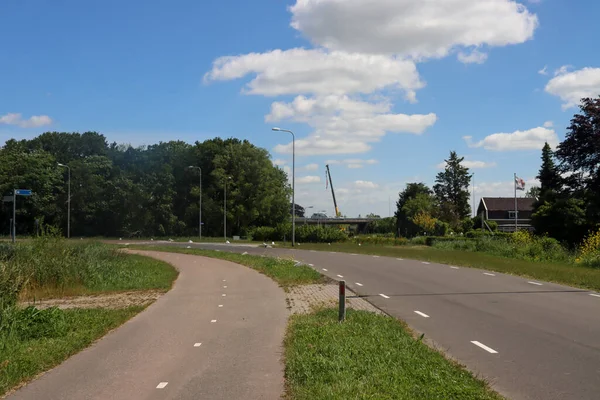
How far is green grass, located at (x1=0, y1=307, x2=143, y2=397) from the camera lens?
7318mm

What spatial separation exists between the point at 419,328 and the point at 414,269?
1423 centimetres

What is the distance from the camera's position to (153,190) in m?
81.7

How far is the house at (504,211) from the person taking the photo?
335 ft

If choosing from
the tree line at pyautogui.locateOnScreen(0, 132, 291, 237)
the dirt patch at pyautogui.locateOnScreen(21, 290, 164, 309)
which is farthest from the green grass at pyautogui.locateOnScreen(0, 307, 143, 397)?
the tree line at pyautogui.locateOnScreen(0, 132, 291, 237)

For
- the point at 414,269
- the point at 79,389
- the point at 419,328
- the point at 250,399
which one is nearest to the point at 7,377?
the point at 79,389

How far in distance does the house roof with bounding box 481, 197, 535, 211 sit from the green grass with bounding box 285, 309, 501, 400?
101 m

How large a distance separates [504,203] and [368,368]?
106 meters

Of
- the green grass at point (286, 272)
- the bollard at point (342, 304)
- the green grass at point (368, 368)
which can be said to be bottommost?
the green grass at point (286, 272)

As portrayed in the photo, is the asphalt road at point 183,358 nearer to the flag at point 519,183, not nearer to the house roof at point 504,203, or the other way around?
the flag at point 519,183

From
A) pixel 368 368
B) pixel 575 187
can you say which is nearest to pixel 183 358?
pixel 368 368

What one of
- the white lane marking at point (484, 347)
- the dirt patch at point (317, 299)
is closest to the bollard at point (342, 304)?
the dirt patch at point (317, 299)

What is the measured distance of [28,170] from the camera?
257 ft

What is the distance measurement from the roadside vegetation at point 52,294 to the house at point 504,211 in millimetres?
87739

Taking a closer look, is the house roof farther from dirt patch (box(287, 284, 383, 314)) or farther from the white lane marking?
the white lane marking
